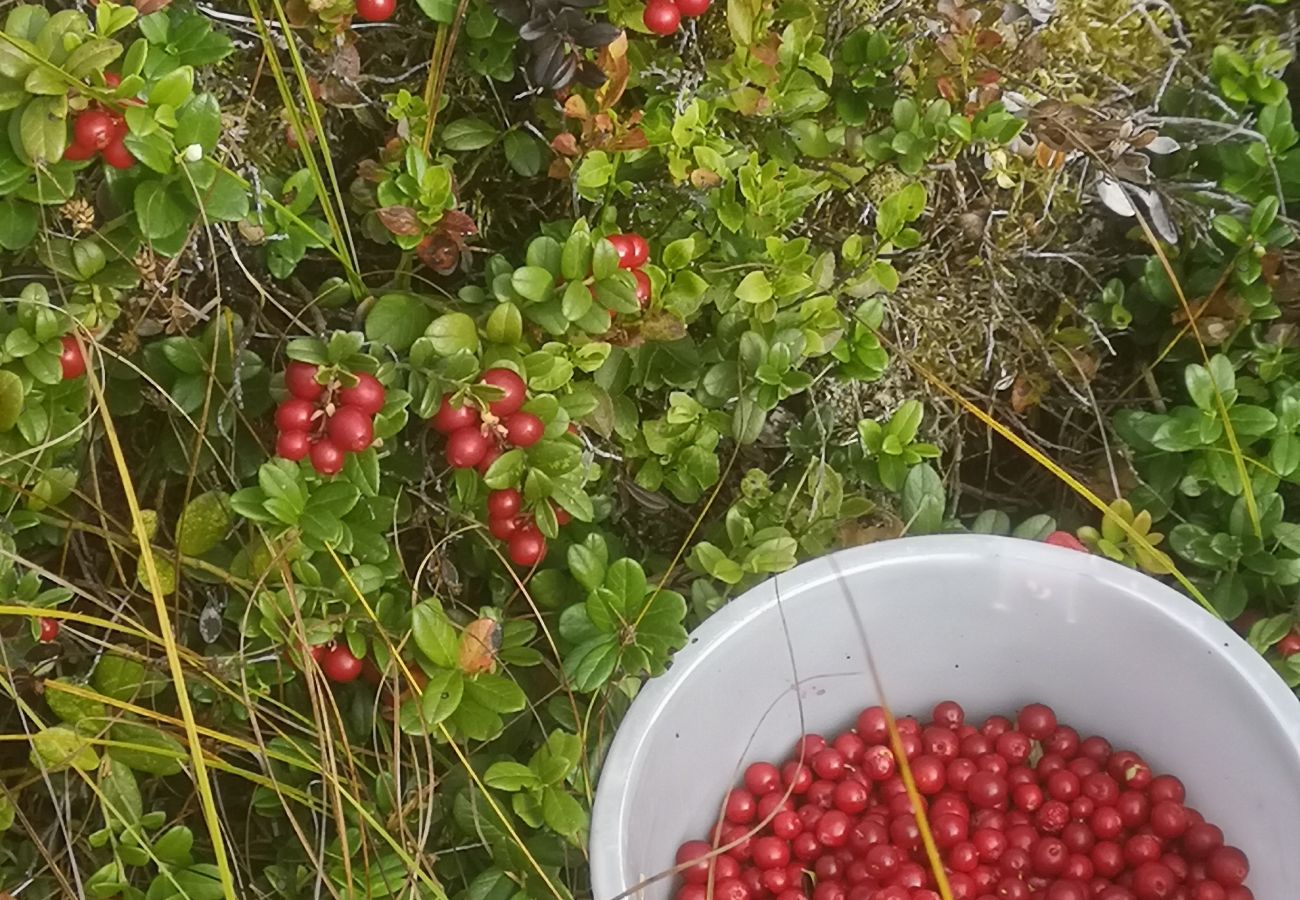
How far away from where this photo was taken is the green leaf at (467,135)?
3.67ft

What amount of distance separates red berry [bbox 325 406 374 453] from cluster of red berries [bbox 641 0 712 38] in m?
0.43

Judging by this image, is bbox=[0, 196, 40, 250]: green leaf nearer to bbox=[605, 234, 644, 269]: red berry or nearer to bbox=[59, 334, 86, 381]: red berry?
bbox=[59, 334, 86, 381]: red berry

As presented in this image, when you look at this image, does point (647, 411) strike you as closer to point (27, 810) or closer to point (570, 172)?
point (570, 172)

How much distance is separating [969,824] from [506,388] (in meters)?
0.72

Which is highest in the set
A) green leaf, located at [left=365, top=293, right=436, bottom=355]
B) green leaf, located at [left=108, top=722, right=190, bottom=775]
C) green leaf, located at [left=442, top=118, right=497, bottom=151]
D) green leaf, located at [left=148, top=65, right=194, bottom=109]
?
green leaf, located at [left=148, top=65, right=194, bottom=109]

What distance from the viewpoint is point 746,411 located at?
116 centimetres

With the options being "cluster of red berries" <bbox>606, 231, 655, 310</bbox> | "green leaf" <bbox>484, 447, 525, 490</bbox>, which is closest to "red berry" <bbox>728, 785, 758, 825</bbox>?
"green leaf" <bbox>484, 447, 525, 490</bbox>

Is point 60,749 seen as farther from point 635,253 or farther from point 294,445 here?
point 635,253

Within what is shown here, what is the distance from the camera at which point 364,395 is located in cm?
95

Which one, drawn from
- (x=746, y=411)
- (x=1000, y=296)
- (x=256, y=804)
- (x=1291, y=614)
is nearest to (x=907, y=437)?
(x=746, y=411)

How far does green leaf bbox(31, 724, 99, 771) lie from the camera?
1.02 metres

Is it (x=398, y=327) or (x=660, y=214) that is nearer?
(x=398, y=327)

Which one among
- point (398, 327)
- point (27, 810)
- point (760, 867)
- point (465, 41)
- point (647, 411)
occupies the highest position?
point (465, 41)

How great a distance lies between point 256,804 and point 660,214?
72cm
